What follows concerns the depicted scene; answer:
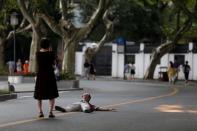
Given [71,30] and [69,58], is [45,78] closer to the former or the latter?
[71,30]

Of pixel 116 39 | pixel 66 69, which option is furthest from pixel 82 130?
pixel 116 39

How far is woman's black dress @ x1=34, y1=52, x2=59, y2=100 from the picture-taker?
14.7m

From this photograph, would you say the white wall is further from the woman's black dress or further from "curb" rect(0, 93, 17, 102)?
the woman's black dress

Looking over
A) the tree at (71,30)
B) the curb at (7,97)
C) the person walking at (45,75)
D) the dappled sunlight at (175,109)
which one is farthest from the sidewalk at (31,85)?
the person walking at (45,75)

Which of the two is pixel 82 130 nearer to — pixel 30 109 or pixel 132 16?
pixel 30 109

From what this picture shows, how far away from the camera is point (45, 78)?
14727 millimetres

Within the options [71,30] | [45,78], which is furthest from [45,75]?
[71,30]

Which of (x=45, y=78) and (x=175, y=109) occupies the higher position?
(x=45, y=78)

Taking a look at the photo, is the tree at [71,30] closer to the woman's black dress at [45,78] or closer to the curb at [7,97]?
the curb at [7,97]

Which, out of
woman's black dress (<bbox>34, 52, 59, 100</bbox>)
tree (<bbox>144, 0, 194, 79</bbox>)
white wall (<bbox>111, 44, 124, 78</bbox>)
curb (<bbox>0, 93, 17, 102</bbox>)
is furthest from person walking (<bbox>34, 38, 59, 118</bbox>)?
white wall (<bbox>111, 44, 124, 78</bbox>)

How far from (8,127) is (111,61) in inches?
1956

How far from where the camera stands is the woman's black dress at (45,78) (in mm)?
14727

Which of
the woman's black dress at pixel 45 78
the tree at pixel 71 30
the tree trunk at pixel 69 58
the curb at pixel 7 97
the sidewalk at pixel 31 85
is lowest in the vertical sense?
the curb at pixel 7 97

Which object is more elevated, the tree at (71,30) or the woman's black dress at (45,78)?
the tree at (71,30)
